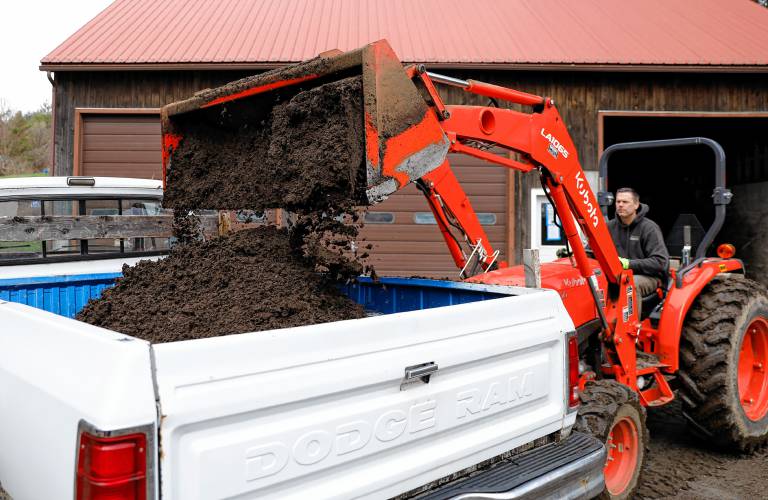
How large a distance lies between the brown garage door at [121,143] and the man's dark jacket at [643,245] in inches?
326

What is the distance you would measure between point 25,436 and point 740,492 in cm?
413

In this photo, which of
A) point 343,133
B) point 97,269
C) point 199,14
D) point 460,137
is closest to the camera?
point 343,133

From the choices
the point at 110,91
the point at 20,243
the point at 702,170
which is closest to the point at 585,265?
the point at 20,243

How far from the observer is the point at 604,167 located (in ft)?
17.5

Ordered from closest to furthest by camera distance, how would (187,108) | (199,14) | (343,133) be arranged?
1. (343,133)
2. (187,108)
3. (199,14)

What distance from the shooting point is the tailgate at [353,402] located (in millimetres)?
1689

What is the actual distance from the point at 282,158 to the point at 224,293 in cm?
86

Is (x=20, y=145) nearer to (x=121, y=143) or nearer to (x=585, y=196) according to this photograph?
(x=121, y=143)

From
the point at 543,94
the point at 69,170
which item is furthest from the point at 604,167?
the point at 69,170

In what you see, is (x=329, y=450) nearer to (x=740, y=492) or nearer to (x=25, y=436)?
(x=25, y=436)

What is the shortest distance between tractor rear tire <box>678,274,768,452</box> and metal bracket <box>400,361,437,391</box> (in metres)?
3.13

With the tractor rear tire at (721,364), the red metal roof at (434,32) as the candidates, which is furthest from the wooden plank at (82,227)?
the red metal roof at (434,32)

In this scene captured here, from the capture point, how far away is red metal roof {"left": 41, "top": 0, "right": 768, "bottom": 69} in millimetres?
10688

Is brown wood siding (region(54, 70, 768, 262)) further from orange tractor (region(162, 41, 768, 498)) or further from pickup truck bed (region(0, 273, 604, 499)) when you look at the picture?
pickup truck bed (region(0, 273, 604, 499))
